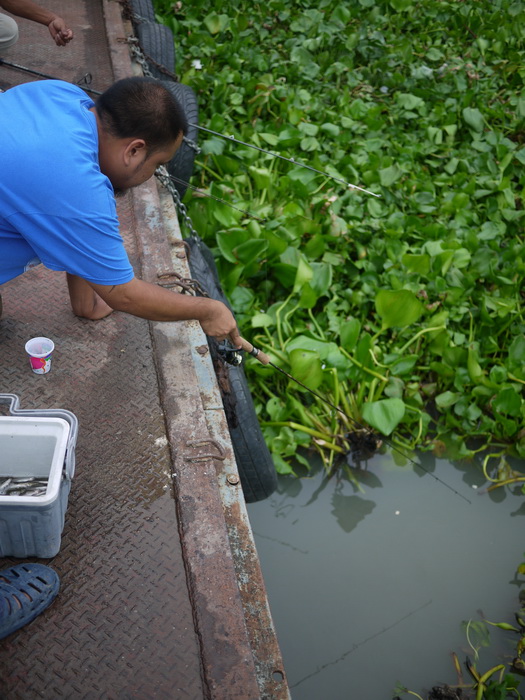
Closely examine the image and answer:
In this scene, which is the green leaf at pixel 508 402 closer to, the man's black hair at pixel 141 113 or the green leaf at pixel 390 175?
the green leaf at pixel 390 175

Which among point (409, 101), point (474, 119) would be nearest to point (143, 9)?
point (409, 101)

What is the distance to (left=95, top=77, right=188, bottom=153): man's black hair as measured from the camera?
1.64m

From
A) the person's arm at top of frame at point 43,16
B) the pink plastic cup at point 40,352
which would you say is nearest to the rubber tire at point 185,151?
the person's arm at top of frame at point 43,16

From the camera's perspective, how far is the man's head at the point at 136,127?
64.8 inches

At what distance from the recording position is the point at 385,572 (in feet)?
8.34

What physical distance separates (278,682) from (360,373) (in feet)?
5.68

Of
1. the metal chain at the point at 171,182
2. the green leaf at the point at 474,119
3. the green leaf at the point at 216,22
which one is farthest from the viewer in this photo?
the green leaf at the point at 216,22

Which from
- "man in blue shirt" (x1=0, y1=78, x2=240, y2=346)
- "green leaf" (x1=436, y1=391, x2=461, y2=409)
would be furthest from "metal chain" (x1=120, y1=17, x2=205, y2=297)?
"green leaf" (x1=436, y1=391, x2=461, y2=409)

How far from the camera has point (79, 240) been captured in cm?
157

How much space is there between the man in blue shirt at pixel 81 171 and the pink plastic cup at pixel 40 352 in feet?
1.10

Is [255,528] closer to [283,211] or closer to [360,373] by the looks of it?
[360,373]

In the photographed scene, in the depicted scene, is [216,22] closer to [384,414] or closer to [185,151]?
[185,151]

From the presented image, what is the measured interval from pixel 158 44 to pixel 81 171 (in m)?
3.20

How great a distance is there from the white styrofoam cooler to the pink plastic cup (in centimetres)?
36
